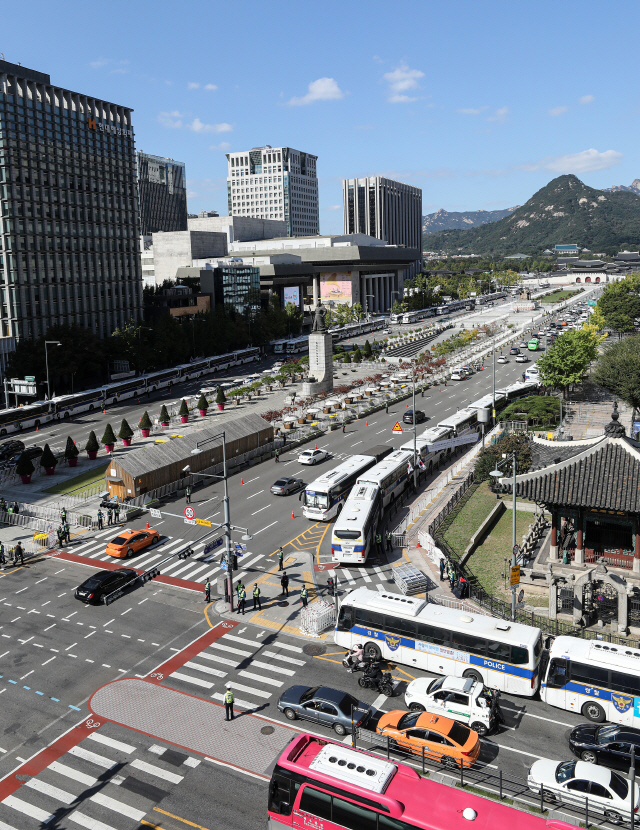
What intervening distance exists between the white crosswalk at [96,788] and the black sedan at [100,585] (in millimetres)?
12978

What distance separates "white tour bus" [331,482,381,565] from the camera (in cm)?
4447

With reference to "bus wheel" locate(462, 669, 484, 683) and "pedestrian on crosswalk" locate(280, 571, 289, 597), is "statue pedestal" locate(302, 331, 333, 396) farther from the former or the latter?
"bus wheel" locate(462, 669, 484, 683)

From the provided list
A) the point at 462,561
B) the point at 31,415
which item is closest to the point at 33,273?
the point at 31,415

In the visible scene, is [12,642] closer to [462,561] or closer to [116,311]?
[462,561]

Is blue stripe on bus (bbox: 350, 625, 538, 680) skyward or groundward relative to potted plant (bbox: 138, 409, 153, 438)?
groundward

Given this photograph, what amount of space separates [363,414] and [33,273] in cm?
5899

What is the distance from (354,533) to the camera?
4441cm

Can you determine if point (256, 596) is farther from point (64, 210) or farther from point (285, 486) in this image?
point (64, 210)

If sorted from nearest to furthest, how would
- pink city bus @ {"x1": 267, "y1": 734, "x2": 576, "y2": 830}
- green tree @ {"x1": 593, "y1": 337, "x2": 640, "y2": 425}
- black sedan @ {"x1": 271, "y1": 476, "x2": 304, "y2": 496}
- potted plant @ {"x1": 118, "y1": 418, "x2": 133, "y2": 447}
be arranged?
pink city bus @ {"x1": 267, "y1": 734, "x2": 576, "y2": 830}, black sedan @ {"x1": 271, "y1": 476, "x2": 304, "y2": 496}, potted plant @ {"x1": 118, "y1": 418, "x2": 133, "y2": 447}, green tree @ {"x1": 593, "y1": 337, "x2": 640, "y2": 425}

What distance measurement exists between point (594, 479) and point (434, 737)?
17574 millimetres

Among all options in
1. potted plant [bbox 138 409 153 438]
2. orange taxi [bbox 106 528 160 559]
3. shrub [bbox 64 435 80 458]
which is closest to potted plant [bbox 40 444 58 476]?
shrub [bbox 64 435 80 458]

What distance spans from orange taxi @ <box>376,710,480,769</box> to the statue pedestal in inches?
3038

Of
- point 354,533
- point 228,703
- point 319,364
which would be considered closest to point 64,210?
point 319,364

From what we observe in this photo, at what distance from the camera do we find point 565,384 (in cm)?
8888
